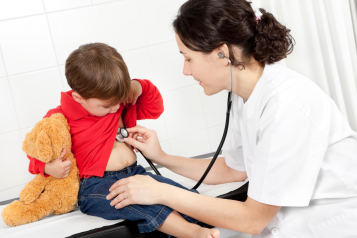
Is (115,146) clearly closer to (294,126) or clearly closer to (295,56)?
(294,126)

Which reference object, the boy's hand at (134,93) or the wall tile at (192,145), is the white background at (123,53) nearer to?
the wall tile at (192,145)

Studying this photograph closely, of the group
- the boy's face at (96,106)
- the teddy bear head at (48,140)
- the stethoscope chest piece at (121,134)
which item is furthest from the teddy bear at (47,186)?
the stethoscope chest piece at (121,134)

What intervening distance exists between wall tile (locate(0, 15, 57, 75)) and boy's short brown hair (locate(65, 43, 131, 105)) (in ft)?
2.58

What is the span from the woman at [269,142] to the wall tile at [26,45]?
115 cm

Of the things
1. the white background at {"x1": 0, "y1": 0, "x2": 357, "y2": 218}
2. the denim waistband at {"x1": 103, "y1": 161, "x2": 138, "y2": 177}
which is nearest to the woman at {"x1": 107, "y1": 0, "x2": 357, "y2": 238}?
the denim waistband at {"x1": 103, "y1": 161, "x2": 138, "y2": 177}

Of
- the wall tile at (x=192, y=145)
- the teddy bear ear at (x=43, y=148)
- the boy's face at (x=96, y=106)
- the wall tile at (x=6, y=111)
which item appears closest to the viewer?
the teddy bear ear at (x=43, y=148)

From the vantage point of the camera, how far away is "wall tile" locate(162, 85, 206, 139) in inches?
88.0

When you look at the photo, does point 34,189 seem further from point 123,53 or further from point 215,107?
point 215,107

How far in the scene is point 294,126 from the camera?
900mm

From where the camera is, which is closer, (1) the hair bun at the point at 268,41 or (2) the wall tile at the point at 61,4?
(1) the hair bun at the point at 268,41

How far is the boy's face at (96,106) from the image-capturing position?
1.27m

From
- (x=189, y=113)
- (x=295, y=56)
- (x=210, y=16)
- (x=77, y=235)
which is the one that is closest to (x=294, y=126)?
(x=210, y=16)

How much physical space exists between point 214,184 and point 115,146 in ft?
1.56

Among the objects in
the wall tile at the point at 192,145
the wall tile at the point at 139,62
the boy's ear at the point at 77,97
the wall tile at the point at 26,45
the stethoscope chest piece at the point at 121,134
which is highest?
the wall tile at the point at 26,45
